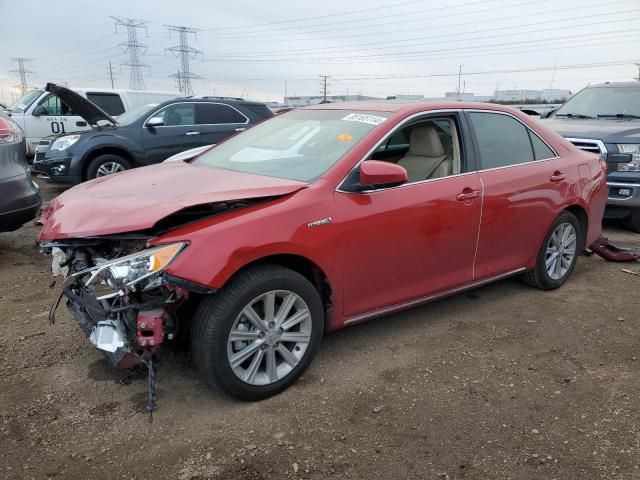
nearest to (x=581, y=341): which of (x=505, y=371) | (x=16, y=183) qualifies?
(x=505, y=371)

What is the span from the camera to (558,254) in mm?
4730

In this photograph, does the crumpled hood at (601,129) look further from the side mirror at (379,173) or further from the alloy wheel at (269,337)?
the alloy wheel at (269,337)

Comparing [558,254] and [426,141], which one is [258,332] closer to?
[426,141]

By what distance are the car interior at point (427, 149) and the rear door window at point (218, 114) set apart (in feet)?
22.6

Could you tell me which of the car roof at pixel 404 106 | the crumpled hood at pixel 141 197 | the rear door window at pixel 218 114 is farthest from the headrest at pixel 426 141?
the rear door window at pixel 218 114

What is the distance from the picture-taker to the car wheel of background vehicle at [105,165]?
8.84 m

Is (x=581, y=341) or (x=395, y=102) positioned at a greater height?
(x=395, y=102)

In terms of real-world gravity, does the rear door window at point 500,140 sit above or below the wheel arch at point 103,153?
above

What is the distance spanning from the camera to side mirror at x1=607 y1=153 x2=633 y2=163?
681cm

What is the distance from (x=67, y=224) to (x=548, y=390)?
291 centimetres

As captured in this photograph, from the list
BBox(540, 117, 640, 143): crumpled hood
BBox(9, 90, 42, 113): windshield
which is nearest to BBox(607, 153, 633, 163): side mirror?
BBox(540, 117, 640, 143): crumpled hood

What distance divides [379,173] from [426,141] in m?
1.06

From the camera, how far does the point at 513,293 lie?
4734 millimetres

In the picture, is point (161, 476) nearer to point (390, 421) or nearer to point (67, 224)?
point (390, 421)
